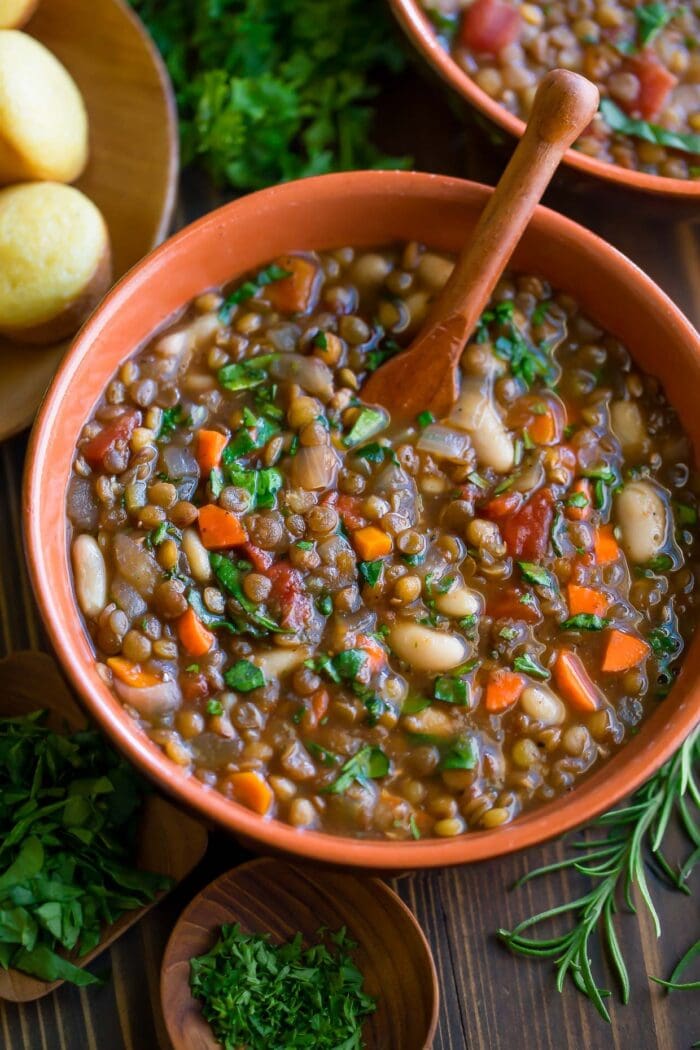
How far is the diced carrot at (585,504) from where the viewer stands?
2.92 meters

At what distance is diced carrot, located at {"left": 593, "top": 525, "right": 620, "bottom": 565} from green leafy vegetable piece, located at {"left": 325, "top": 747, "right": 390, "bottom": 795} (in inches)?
28.9

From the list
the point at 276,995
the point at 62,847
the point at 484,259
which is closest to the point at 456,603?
the point at 484,259

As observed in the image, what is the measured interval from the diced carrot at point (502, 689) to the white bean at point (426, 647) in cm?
10

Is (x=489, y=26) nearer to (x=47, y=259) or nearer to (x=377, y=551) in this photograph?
(x=47, y=259)

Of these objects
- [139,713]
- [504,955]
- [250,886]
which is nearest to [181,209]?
[139,713]

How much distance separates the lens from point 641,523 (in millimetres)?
2908

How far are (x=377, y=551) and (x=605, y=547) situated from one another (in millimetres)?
580

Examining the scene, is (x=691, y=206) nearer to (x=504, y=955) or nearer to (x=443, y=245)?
(x=443, y=245)

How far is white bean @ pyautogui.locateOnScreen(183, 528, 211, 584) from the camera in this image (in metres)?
2.79

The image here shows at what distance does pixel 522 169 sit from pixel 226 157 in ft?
3.63

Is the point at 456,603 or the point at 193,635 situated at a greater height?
the point at 456,603

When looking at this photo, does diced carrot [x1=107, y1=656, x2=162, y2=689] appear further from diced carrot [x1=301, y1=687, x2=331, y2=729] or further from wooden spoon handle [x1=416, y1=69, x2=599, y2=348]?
wooden spoon handle [x1=416, y1=69, x2=599, y2=348]

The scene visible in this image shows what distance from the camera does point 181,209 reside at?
362cm

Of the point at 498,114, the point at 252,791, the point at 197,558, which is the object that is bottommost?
the point at 252,791
